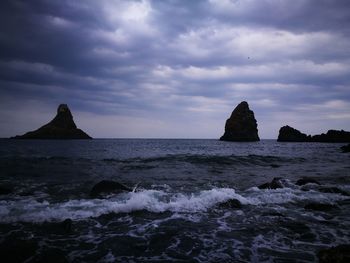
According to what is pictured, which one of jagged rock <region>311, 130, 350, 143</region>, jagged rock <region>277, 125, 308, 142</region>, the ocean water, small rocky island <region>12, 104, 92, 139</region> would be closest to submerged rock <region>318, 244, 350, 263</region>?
the ocean water

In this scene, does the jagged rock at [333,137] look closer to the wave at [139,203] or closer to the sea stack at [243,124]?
the sea stack at [243,124]

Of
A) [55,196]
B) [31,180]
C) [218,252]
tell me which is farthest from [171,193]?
[31,180]

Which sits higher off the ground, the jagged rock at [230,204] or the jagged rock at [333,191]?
the jagged rock at [333,191]

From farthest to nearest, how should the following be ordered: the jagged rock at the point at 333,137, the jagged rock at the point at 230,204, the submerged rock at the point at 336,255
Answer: the jagged rock at the point at 333,137, the jagged rock at the point at 230,204, the submerged rock at the point at 336,255

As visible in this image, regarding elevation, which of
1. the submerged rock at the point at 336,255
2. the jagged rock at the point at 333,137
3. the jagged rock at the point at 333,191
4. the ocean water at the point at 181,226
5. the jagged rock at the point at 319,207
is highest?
the jagged rock at the point at 333,137

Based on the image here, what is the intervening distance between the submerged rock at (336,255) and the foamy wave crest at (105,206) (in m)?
5.27

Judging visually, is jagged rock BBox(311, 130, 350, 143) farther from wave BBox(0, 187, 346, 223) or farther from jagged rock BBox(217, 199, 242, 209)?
jagged rock BBox(217, 199, 242, 209)

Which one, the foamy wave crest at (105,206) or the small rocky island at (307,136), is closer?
the foamy wave crest at (105,206)

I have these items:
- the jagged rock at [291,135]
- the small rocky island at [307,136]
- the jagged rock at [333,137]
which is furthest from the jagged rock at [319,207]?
the jagged rock at [291,135]

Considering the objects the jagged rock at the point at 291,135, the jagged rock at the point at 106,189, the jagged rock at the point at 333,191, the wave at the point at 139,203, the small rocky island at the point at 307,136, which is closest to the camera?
the wave at the point at 139,203

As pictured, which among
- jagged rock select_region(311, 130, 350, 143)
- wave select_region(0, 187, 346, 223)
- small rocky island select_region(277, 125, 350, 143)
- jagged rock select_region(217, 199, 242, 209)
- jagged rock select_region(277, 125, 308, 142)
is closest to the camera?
wave select_region(0, 187, 346, 223)

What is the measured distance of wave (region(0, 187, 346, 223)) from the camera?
9.05 metres

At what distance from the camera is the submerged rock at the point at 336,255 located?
5074 millimetres

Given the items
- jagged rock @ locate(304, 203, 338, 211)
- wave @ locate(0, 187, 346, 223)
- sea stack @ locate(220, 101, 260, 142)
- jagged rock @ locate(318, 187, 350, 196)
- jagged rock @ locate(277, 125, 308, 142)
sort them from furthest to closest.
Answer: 1. jagged rock @ locate(277, 125, 308, 142)
2. sea stack @ locate(220, 101, 260, 142)
3. jagged rock @ locate(318, 187, 350, 196)
4. jagged rock @ locate(304, 203, 338, 211)
5. wave @ locate(0, 187, 346, 223)
